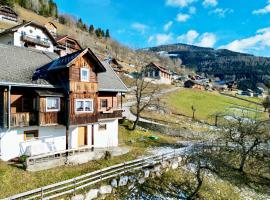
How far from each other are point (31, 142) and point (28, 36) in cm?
4387

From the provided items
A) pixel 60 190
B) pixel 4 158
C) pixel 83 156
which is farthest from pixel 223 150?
pixel 4 158

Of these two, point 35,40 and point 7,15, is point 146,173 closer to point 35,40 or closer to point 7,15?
point 35,40

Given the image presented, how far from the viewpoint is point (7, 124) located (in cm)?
2034

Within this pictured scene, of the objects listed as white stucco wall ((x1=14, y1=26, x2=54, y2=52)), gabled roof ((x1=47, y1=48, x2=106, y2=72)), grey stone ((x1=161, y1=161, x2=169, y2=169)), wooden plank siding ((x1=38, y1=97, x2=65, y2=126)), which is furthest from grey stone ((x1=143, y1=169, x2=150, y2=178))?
white stucco wall ((x1=14, y1=26, x2=54, y2=52))

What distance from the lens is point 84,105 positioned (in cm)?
2519

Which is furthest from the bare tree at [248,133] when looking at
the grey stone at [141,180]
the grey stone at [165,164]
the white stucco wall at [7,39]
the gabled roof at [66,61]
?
the white stucco wall at [7,39]

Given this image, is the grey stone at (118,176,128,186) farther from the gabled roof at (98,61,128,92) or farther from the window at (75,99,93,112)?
the gabled roof at (98,61,128,92)

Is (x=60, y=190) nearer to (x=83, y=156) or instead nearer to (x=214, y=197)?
(x=83, y=156)

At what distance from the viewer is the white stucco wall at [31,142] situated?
20984 millimetres

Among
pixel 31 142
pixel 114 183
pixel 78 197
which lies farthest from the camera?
pixel 31 142

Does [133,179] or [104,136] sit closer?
[133,179]

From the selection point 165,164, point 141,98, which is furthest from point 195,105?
point 165,164

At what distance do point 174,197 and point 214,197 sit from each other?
4260 millimetres

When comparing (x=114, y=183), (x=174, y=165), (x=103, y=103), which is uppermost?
(x=103, y=103)
